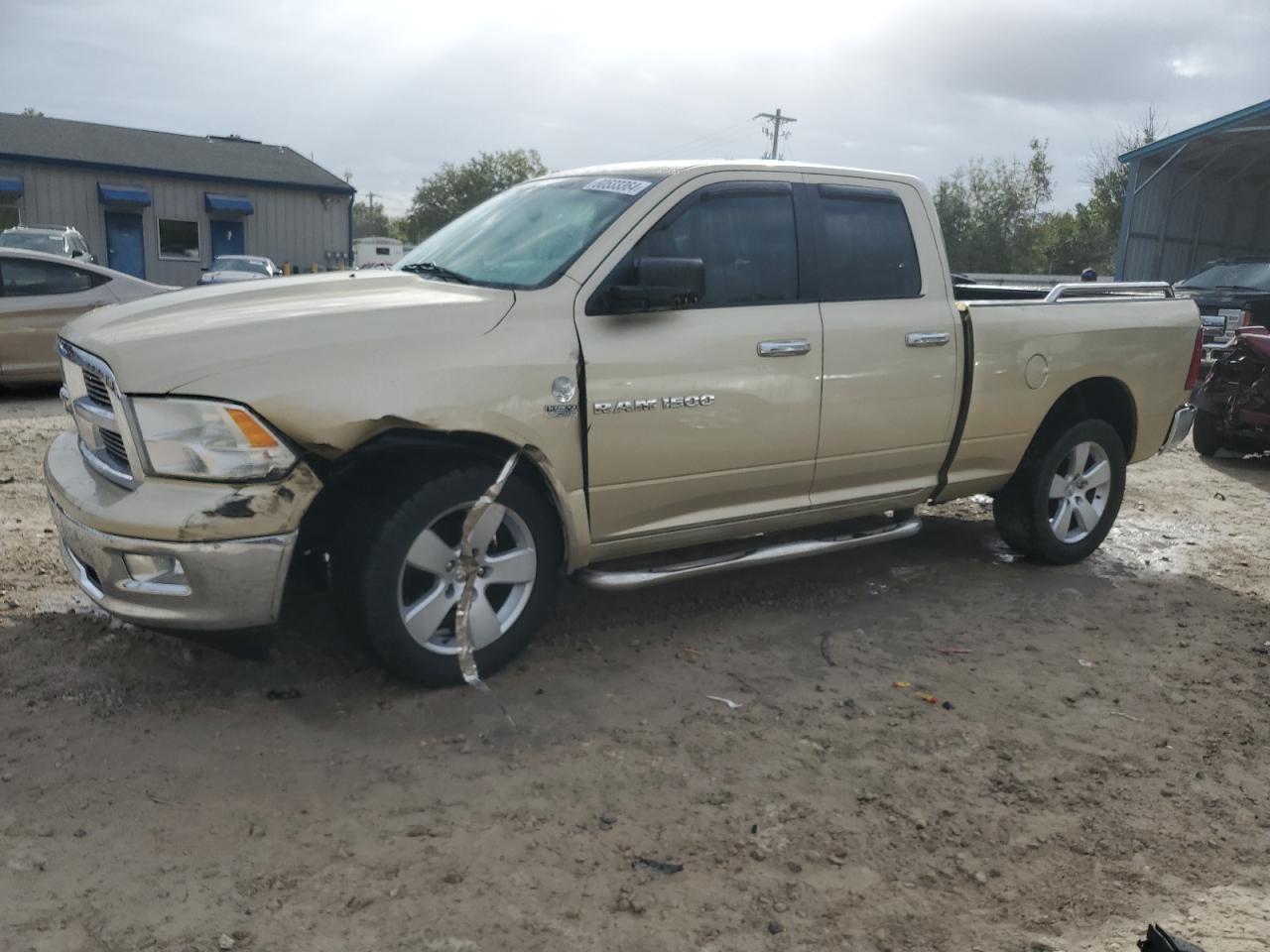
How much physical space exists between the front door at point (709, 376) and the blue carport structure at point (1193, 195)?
20791mm

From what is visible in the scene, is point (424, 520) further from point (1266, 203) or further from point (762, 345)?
point (1266, 203)

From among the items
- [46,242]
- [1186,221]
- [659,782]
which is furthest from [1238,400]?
[1186,221]

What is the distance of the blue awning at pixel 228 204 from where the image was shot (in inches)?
1277

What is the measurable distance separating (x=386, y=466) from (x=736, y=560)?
1500 mm

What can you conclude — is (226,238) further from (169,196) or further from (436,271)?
(436,271)

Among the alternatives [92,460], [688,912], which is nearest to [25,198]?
[92,460]

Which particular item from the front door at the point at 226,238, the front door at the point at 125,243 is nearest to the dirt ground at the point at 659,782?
the front door at the point at 125,243

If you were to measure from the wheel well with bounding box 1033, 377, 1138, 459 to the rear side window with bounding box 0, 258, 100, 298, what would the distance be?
864 centimetres

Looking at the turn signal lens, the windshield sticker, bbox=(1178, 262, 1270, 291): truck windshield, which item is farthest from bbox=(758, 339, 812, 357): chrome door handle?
bbox=(1178, 262, 1270, 291): truck windshield

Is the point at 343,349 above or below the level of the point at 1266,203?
below

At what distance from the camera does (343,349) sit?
3434 millimetres

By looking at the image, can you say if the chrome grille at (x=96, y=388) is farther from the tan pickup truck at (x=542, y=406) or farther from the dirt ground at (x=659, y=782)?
the dirt ground at (x=659, y=782)

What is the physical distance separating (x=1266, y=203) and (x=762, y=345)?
30142 mm

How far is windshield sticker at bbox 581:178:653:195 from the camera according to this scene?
4184 mm
